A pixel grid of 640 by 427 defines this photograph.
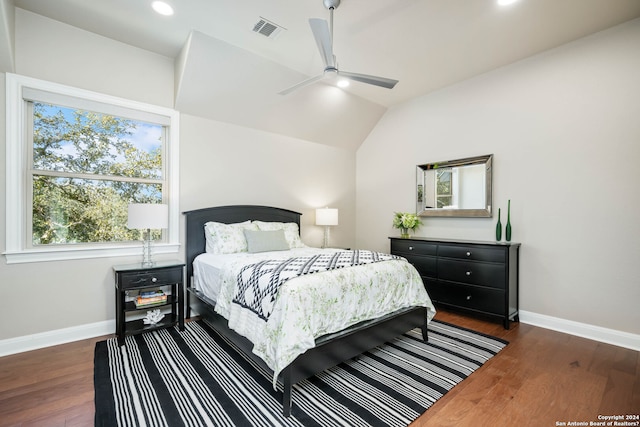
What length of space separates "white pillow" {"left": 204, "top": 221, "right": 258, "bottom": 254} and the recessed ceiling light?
7.06 ft

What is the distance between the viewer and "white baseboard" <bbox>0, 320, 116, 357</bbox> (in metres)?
2.55

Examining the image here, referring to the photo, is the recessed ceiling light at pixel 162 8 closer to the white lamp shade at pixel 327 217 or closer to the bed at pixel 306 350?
Result: the bed at pixel 306 350

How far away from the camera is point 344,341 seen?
212 cm

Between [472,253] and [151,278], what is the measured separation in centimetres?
353

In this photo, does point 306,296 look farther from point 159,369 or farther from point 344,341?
point 159,369

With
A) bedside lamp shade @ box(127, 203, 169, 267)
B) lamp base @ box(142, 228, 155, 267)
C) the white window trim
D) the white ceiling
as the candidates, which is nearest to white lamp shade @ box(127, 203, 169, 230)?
bedside lamp shade @ box(127, 203, 169, 267)

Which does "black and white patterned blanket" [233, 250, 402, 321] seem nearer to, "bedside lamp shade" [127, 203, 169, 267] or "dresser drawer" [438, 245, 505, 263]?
"bedside lamp shade" [127, 203, 169, 267]

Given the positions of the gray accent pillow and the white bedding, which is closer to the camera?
the white bedding

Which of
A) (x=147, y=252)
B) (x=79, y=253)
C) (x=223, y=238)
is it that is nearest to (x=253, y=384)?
(x=223, y=238)

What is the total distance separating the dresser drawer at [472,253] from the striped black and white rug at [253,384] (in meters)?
A: 0.88

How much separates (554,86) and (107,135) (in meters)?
4.94

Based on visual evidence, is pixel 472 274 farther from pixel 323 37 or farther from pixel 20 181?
pixel 20 181

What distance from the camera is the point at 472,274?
11.2 feet

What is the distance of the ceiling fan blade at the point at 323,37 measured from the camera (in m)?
2.11
